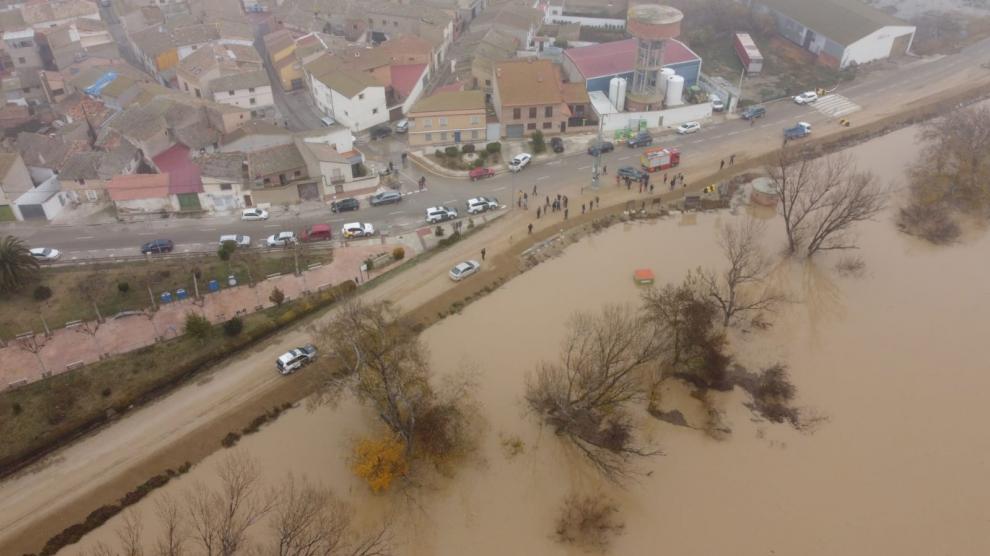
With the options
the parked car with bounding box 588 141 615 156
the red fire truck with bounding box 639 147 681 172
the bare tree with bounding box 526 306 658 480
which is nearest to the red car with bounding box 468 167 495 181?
the parked car with bounding box 588 141 615 156

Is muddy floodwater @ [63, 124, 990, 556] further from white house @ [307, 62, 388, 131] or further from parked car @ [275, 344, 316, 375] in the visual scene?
white house @ [307, 62, 388, 131]

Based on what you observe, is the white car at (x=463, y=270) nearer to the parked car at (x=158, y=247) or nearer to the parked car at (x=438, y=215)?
the parked car at (x=438, y=215)

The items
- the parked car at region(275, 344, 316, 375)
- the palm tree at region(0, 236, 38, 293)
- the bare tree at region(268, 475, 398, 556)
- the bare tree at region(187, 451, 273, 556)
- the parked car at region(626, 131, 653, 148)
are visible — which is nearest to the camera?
the bare tree at region(268, 475, 398, 556)

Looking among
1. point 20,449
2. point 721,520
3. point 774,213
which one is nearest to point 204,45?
point 20,449

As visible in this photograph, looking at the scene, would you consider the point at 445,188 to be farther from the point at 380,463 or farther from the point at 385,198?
the point at 380,463

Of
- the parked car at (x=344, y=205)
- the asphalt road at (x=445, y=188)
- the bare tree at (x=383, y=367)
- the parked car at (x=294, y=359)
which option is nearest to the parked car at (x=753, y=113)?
the asphalt road at (x=445, y=188)

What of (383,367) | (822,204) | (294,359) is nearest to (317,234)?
(294,359)

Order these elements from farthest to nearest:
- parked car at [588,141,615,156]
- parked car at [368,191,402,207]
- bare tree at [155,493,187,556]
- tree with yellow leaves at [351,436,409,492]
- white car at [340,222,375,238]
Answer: parked car at [588,141,615,156]
parked car at [368,191,402,207]
white car at [340,222,375,238]
tree with yellow leaves at [351,436,409,492]
bare tree at [155,493,187,556]
